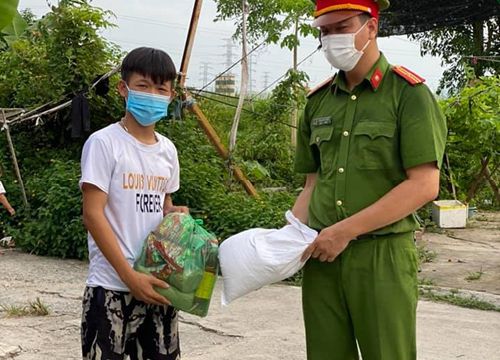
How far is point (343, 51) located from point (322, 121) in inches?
9.3

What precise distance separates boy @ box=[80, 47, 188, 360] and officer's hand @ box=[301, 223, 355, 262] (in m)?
0.50

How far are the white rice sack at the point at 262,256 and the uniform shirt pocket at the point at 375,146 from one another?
272 mm

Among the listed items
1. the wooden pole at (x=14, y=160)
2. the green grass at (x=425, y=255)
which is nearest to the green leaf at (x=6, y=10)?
the green grass at (x=425, y=255)

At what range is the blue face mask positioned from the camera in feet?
7.64

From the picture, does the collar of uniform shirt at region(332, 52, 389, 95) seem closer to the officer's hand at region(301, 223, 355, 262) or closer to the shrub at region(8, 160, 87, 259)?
the officer's hand at region(301, 223, 355, 262)

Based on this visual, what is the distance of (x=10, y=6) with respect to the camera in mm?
2279

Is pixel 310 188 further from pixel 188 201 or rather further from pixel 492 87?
pixel 492 87

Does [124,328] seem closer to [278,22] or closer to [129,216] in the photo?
[129,216]

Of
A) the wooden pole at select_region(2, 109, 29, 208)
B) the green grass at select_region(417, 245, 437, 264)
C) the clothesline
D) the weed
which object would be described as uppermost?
the clothesline

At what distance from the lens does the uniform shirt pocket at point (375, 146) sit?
2.06 metres

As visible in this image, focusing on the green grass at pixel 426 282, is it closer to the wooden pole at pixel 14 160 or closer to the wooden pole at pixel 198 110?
the wooden pole at pixel 198 110

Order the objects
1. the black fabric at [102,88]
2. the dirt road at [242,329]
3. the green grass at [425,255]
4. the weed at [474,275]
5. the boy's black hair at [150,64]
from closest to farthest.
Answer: the boy's black hair at [150,64], the dirt road at [242,329], the weed at [474,275], the green grass at [425,255], the black fabric at [102,88]

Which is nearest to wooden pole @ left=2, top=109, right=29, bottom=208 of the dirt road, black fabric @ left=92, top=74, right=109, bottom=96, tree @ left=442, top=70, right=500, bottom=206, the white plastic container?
black fabric @ left=92, top=74, right=109, bottom=96

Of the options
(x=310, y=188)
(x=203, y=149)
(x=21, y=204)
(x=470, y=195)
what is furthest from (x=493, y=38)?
(x=310, y=188)
